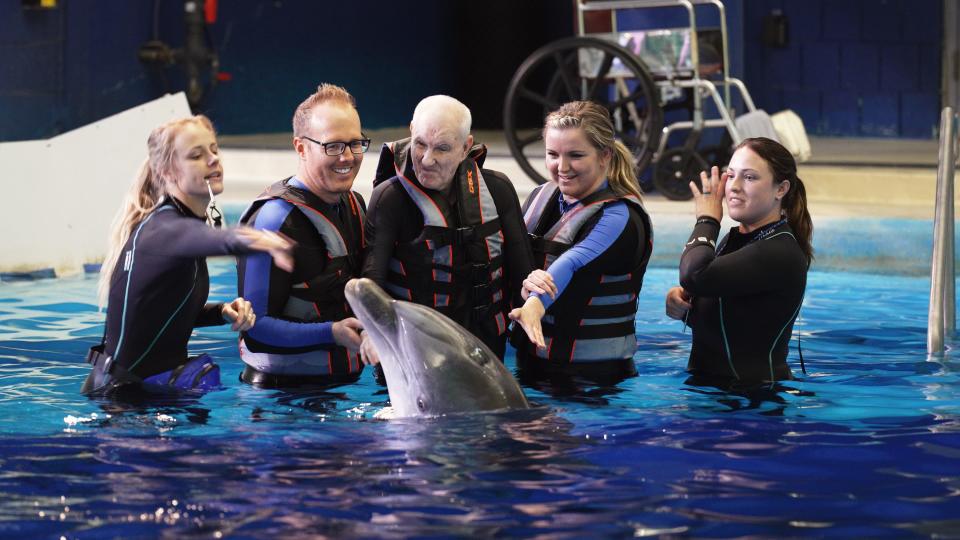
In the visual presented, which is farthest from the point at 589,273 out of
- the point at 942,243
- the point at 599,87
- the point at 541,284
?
the point at 599,87

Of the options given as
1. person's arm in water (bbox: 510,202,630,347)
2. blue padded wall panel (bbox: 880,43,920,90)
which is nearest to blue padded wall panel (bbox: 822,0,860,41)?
blue padded wall panel (bbox: 880,43,920,90)

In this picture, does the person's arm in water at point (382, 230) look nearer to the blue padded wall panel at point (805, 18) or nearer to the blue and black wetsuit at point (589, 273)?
the blue and black wetsuit at point (589, 273)

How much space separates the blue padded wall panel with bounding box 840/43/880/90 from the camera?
1311cm

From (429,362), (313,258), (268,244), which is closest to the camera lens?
(268,244)

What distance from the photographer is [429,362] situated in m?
3.84

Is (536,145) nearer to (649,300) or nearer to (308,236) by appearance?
(649,300)

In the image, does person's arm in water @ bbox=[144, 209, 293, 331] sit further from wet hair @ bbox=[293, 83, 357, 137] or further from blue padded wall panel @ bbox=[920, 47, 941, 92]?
blue padded wall panel @ bbox=[920, 47, 941, 92]

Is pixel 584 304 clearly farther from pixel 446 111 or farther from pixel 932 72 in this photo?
pixel 932 72

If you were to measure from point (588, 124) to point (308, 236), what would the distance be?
0.92 metres

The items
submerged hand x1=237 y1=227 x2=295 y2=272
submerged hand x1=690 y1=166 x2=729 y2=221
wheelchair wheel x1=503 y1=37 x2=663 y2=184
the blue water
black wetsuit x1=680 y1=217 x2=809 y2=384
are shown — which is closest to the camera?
the blue water

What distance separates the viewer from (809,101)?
524 inches

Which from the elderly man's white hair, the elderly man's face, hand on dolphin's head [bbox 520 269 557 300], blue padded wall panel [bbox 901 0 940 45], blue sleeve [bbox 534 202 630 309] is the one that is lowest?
hand on dolphin's head [bbox 520 269 557 300]

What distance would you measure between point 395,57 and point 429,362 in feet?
37.5

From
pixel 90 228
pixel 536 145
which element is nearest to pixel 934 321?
pixel 90 228
